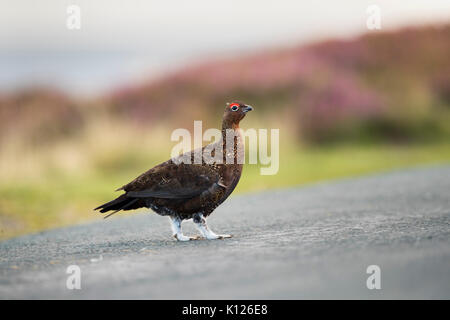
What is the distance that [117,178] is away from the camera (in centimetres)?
1591

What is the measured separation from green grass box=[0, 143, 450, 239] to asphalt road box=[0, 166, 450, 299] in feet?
7.26

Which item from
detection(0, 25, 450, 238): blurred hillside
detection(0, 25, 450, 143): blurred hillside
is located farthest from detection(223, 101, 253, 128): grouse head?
detection(0, 25, 450, 143): blurred hillside

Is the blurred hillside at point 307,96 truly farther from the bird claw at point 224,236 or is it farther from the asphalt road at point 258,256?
the bird claw at point 224,236

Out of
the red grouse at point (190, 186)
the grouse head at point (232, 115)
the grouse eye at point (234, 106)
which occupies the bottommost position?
the red grouse at point (190, 186)

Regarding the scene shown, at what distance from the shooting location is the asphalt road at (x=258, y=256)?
14.4 ft

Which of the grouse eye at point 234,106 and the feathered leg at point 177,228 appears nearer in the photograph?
the feathered leg at point 177,228

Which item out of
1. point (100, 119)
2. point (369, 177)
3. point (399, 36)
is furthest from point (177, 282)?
point (399, 36)

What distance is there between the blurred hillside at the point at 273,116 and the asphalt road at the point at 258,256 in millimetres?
4977

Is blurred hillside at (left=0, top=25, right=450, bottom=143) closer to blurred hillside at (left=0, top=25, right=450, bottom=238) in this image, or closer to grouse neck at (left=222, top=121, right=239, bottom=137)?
blurred hillside at (left=0, top=25, right=450, bottom=238)

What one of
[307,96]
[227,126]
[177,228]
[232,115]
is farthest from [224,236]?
[307,96]

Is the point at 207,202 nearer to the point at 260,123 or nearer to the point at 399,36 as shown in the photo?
the point at 260,123

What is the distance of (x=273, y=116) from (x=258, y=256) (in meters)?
14.8

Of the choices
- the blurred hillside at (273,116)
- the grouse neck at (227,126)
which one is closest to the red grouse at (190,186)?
the grouse neck at (227,126)

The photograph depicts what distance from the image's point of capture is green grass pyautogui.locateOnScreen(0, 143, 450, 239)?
37.6 ft
